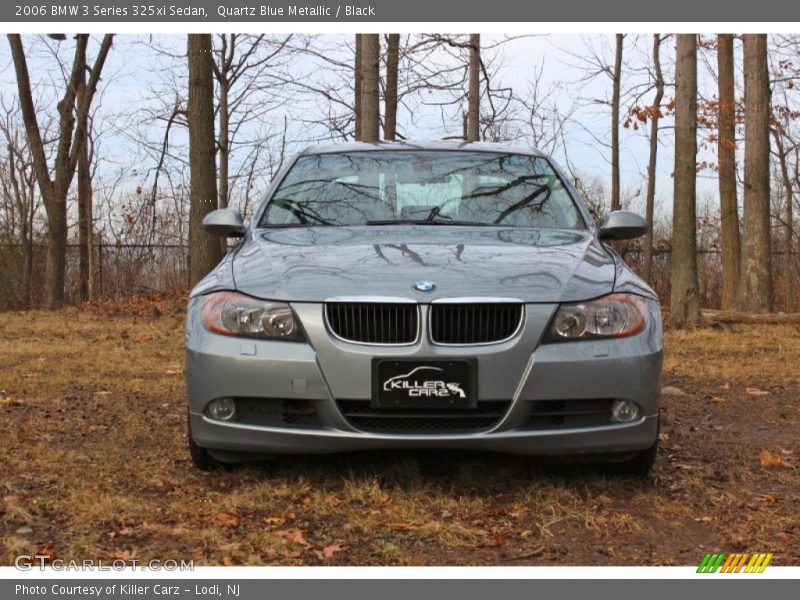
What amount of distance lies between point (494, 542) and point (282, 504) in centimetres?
91

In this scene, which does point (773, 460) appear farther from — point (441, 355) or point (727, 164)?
point (727, 164)

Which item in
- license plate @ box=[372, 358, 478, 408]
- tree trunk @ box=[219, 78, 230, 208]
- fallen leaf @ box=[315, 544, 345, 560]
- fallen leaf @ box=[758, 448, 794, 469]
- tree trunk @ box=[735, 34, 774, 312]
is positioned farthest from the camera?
tree trunk @ box=[219, 78, 230, 208]

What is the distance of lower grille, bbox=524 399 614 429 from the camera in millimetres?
3586

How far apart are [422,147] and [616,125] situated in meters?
20.2

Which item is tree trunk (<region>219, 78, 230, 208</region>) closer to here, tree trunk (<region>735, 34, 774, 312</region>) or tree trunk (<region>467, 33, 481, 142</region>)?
tree trunk (<region>467, 33, 481, 142</region>)

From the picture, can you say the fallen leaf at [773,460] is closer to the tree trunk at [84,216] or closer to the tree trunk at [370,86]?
the tree trunk at [370,86]

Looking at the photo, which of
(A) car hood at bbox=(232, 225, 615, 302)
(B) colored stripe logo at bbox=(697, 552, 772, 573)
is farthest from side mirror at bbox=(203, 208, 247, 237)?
(B) colored stripe logo at bbox=(697, 552, 772, 573)

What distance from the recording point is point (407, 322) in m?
3.52

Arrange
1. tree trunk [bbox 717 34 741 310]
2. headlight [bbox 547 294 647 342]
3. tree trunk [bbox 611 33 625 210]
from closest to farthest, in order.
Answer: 1. headlight [bbox 547 294 647 342]
2. tree trunk [bbox 717 34 741 310]
3. tree trunk [bbox 611 33 625 210]

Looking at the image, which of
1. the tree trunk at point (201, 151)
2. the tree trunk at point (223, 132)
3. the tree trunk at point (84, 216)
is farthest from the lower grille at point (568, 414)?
the tree trunk at point (84, 216)

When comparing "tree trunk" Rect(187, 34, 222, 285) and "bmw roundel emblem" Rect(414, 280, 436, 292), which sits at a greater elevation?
"tree trunk" Rect(187, 34, 222, 285)

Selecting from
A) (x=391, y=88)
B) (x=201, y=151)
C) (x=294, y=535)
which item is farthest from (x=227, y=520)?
(x=391, y=88)

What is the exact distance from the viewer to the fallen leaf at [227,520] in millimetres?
3352

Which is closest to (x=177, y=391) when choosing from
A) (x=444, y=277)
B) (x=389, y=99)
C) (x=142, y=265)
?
(x=444, y=277)
